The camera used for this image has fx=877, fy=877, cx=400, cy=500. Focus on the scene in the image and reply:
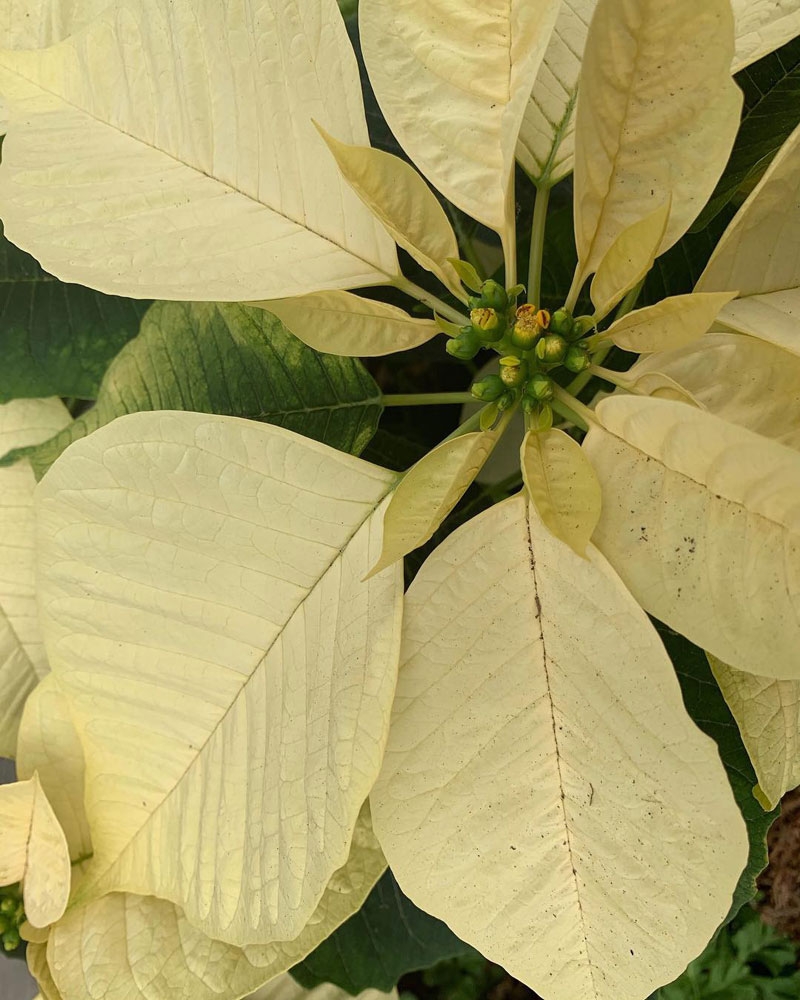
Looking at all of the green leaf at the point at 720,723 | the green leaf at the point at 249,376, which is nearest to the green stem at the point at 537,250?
the green leaf at the point at 249,376

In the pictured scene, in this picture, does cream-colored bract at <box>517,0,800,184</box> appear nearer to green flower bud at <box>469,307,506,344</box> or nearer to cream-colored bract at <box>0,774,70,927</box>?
green flower bud at <box>469,307,506,344</box>

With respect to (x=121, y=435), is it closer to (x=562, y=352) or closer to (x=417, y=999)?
(x=562, y=352)

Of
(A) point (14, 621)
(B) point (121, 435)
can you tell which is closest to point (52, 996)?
(A) point (14, 621)

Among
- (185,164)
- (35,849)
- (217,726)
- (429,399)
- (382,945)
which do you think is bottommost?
(382,945)

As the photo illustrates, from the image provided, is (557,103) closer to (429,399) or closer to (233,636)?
(429,399)

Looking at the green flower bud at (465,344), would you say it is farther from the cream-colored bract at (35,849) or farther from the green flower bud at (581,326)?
the cream-colored bract at (35,849)

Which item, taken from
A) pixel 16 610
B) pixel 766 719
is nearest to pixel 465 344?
pixel 766 719
